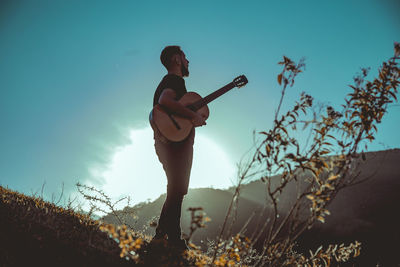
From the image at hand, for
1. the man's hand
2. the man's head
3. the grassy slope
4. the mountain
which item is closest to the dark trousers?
the man's hand

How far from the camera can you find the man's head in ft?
9.57

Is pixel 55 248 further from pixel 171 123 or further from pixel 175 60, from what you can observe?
→ pixel 175 60

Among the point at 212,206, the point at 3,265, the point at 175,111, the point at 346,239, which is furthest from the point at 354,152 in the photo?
the point at 212,206

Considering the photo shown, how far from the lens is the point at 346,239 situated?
47.1 feet

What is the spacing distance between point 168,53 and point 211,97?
0.82 meters

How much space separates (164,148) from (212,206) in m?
18.1

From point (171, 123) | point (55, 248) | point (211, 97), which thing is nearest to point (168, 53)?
point (211, 97)

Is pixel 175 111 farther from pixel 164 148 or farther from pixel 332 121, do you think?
pixel 332 121

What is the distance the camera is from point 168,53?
297 centimetres

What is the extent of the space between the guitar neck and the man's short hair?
644 mm

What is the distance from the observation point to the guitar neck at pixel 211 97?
290 cm

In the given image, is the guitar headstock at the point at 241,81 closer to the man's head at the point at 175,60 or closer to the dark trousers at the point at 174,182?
the man's head at the point at 175,60

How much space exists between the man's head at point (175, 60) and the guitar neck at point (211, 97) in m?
0.43

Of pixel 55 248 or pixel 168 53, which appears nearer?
pixel 55 248
